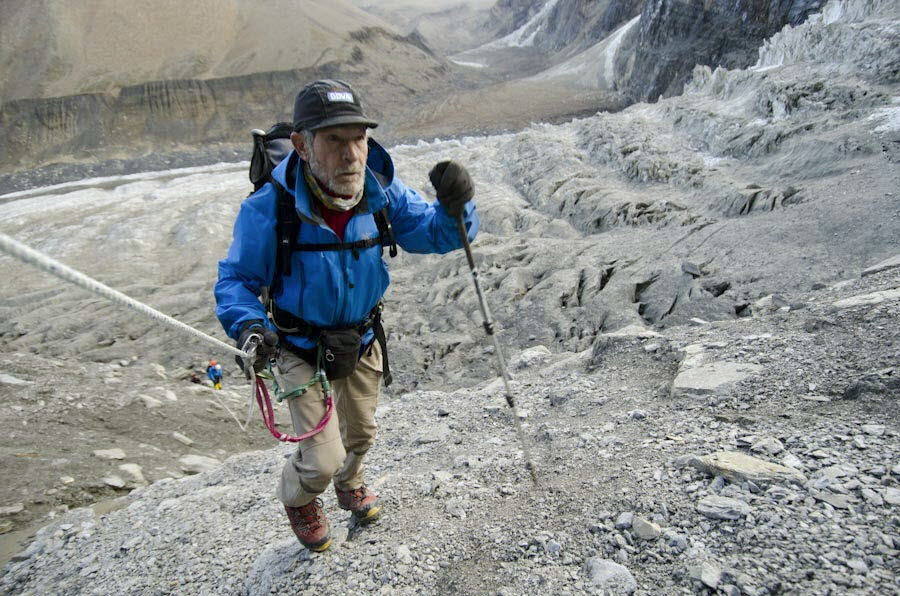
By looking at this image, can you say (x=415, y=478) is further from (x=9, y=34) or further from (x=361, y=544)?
(x=9, y=34)

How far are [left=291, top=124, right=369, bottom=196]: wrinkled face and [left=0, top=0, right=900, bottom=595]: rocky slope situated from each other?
7.09ft

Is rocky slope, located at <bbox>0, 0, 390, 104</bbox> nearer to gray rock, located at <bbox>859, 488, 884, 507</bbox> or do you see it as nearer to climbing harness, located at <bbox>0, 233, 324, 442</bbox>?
climbing harness, located at <bbox>0, 233, 324, 442</bbox>

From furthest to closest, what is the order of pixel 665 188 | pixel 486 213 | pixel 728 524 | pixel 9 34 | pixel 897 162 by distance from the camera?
pixel 9 34, pixel 486 213, pixel 665 188, pixel 897 162, pixel 728 524

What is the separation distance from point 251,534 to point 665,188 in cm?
1239

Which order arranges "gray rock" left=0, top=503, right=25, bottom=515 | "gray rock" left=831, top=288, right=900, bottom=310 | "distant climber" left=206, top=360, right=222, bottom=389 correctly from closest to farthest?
1. "gray rock" left=831, top=288, right=900, bottom=310
2. "gray rock" left=0, top=503, right=25, bottom=515
3. "distant climber" left=206, top=360, right=222, bottom=389

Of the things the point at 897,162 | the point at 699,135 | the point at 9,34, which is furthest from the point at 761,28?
the point at 9,34

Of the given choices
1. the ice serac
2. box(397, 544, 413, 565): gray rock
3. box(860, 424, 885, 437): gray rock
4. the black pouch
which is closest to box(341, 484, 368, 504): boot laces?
box(397, 544, 413, 565): gray rock

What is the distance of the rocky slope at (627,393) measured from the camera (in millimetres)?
2932

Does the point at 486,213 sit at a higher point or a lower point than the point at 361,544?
higher

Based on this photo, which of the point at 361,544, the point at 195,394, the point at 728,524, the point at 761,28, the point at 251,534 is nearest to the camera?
the point at 728,524

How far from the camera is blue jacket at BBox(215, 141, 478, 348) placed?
3.09 metres

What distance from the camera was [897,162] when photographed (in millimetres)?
9758

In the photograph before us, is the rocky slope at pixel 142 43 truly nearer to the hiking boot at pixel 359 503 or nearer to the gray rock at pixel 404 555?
the hiking boot at pixel 359 503

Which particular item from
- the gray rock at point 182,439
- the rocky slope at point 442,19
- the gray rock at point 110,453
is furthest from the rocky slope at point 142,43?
the gray rock at point 110,453
